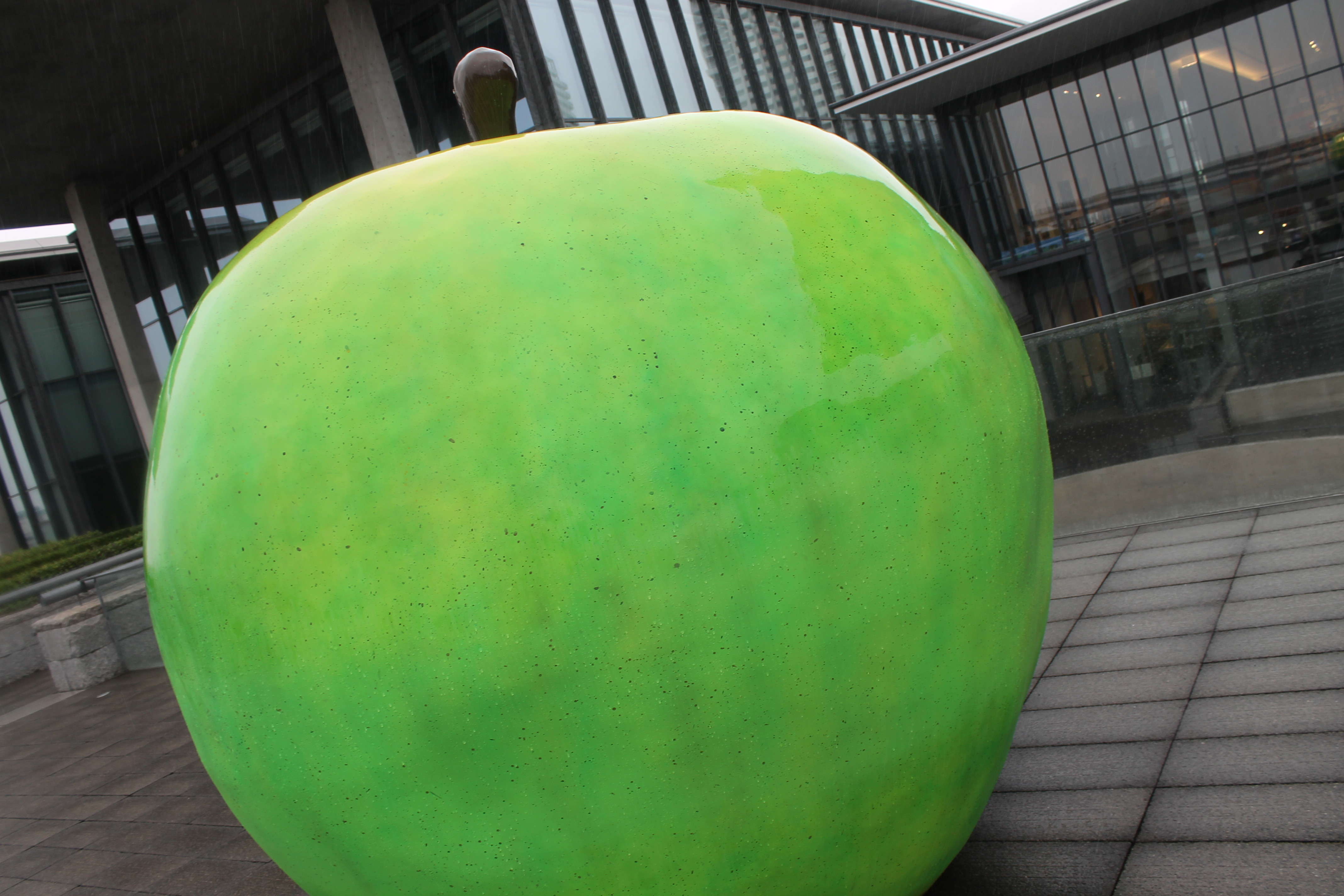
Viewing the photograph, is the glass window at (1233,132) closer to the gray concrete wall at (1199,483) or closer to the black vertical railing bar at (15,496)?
the gray concrete wall at (1199,483)

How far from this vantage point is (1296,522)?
573 centimetres

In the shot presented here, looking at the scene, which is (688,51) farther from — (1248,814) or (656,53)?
(1248,814)

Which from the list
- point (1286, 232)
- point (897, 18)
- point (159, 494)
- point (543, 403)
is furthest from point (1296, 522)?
point (897, 18)

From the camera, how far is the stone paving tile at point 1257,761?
292 cm

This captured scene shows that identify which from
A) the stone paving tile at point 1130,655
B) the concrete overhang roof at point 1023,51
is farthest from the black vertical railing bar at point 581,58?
the stone paving tile at point 1130,655

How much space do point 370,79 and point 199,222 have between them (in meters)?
7.21

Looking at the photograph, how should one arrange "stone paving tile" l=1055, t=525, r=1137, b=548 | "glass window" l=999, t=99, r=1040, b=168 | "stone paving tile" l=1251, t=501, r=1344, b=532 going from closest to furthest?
"stone paving tile" l=1251, t=501, r=1344, b=532, "stone paving tile" l=1055, t=525, r=1137, b=548, "glass window" l=999, t=99, r=1040, b=168

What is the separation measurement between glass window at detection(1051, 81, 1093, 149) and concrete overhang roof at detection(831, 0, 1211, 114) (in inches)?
37.4

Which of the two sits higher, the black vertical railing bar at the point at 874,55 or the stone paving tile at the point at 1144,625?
the black vertical railing bar at the point at 874,55

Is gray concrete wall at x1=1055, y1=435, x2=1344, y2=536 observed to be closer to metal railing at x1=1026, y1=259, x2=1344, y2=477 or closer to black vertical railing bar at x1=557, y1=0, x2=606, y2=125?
metal railing at x1=1026, y1=259, x2=1344, y2=477

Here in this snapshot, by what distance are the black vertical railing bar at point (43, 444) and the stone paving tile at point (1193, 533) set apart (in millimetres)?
27743

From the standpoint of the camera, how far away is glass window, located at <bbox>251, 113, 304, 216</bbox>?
18.5m

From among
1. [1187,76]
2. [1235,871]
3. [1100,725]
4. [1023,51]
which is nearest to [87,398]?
[1023,51]

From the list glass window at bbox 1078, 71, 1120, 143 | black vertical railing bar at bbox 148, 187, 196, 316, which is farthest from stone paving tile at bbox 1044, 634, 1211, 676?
glass window at bbox 1078, 71, 1120, 143
